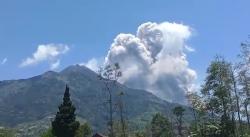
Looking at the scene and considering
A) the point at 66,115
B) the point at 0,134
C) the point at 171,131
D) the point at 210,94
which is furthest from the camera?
the point at 171,131

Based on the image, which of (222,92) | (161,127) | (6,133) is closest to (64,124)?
(222,92)

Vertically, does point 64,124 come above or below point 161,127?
below

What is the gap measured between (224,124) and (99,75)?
28818mm

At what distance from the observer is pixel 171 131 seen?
522 ft

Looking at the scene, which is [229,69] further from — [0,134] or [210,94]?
[0,134]

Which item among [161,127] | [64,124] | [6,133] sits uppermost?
[161,127]

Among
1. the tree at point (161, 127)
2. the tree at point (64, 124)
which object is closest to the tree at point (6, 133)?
the tree at point (64, 124)

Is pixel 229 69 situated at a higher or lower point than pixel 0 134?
higher

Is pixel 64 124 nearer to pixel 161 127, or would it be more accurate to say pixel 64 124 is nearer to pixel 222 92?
pixel 222 92

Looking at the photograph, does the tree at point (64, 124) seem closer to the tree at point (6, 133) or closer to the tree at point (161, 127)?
the tree at point (6, 133)

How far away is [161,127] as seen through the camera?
520ft

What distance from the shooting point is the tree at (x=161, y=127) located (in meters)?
157

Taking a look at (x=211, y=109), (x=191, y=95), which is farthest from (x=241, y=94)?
(x=191, y=95)

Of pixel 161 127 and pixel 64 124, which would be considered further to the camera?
pixel 161 127
